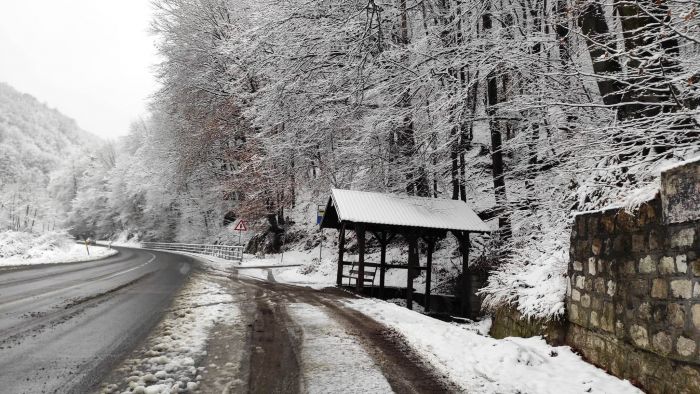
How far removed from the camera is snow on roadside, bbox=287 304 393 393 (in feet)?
12.2

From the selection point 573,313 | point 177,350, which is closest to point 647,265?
point 573,313

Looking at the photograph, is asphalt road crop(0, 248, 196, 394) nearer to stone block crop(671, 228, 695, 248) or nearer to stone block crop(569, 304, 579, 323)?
stone block crop(671, 228, 695, 248)

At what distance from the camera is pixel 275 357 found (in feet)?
14.8

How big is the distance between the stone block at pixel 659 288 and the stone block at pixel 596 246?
929 millimetres

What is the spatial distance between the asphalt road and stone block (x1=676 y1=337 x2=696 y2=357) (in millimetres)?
4732

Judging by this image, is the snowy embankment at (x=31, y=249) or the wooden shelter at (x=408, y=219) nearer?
the wooden shelter at (x=408, y=219)

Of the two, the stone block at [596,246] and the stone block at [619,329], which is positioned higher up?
the stone block at [596,246]

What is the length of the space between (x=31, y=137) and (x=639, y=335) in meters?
145

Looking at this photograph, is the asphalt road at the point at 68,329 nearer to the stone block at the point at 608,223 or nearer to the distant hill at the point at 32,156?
the stone block at the point at 608,223

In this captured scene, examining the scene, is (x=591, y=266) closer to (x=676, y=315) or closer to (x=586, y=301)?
(x=586, y=301)

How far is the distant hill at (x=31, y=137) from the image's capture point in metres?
82.6

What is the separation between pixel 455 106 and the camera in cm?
A: 1211

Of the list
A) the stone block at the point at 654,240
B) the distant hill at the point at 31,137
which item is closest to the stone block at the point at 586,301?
the stone block at the point at 654,240

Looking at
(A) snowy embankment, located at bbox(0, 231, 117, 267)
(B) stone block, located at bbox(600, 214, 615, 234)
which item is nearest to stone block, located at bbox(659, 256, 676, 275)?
(B) stone block, located at bbox(600, 214, 615, 234)
